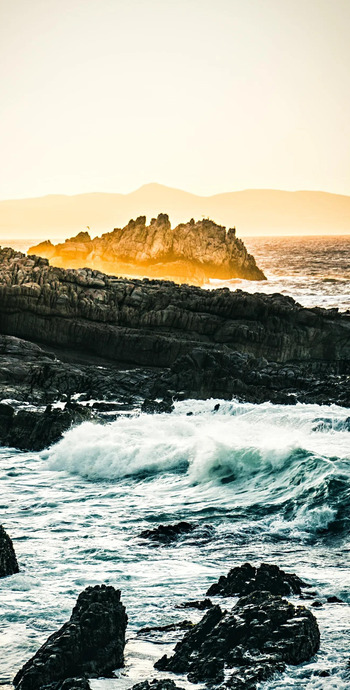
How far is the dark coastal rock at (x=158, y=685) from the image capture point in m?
10.5

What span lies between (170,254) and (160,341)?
211ft

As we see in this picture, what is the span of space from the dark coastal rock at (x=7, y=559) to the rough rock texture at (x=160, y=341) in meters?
17.4

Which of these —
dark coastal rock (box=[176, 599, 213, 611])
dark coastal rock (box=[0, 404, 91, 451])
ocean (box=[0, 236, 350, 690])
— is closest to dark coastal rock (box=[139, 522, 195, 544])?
ocean (box=[0, 236, 350, 690])

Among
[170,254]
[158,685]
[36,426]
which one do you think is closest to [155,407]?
[36,426]

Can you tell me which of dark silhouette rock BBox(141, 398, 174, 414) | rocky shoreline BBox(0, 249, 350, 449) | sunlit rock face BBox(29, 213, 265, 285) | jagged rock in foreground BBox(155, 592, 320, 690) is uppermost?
sunlit rock face BBox(29, 213, 265, 285)

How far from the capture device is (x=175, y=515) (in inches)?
795

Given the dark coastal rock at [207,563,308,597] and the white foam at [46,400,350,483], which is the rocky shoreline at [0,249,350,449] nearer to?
the white foam at [46,400,350,483]

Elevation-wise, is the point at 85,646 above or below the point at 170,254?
below

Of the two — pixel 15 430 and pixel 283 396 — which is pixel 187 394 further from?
pixel 15 430

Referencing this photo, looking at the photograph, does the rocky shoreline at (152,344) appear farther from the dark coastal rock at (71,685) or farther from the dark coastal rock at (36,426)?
the dark coastal rock at (71,685)

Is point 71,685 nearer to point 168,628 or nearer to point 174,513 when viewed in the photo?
point 168,628

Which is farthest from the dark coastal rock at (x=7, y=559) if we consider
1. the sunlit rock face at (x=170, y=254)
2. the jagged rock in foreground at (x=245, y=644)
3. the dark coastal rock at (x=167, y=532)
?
the sunlit rock face at (x=170, y=254)

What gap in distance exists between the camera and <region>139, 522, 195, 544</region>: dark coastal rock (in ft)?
59.2

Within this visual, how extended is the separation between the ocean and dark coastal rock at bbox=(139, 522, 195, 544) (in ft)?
0.67
